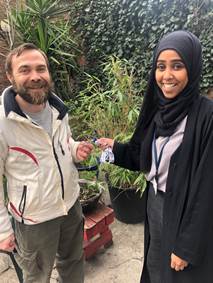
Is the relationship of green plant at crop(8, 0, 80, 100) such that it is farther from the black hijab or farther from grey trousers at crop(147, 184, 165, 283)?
grey trousers at crop(147, 184, 165, 283)

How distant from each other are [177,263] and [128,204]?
1.50 m

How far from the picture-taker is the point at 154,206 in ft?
5.93

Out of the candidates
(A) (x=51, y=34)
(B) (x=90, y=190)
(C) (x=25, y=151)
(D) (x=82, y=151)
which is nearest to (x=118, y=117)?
(B) (x=90, y=190)

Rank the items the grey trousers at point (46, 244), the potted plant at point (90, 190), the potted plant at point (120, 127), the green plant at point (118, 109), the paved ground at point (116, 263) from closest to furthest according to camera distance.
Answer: the grey trousers at point (46, 244) → the paved ground at point (116, 263) → the potted plant at point (90, 190) → the potted plant at point (120, 127) → the green plant at point (118, 109)

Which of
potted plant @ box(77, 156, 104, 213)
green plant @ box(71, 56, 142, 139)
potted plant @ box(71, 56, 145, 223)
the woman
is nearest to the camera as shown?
the woman

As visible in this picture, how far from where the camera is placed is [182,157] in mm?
1489

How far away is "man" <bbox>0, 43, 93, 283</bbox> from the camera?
5.41ft

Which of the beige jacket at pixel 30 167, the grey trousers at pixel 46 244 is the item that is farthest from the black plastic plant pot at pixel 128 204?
the beige jacket at pixel 30 167

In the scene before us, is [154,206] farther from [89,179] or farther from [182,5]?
[182,5]

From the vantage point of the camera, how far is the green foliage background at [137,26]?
404 centimetres

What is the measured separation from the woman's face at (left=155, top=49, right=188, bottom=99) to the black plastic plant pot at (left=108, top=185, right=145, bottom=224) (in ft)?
5.48

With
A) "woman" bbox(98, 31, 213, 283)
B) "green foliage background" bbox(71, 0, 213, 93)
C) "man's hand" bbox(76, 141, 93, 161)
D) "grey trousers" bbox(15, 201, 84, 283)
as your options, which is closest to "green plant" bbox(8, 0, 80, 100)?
"green foliage background" bbox(71, 0, 213, 93)

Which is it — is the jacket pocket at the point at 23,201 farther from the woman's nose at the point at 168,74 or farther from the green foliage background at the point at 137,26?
the green foliage background at the point at 137,26

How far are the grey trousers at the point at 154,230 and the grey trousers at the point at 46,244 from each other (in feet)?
1.61
